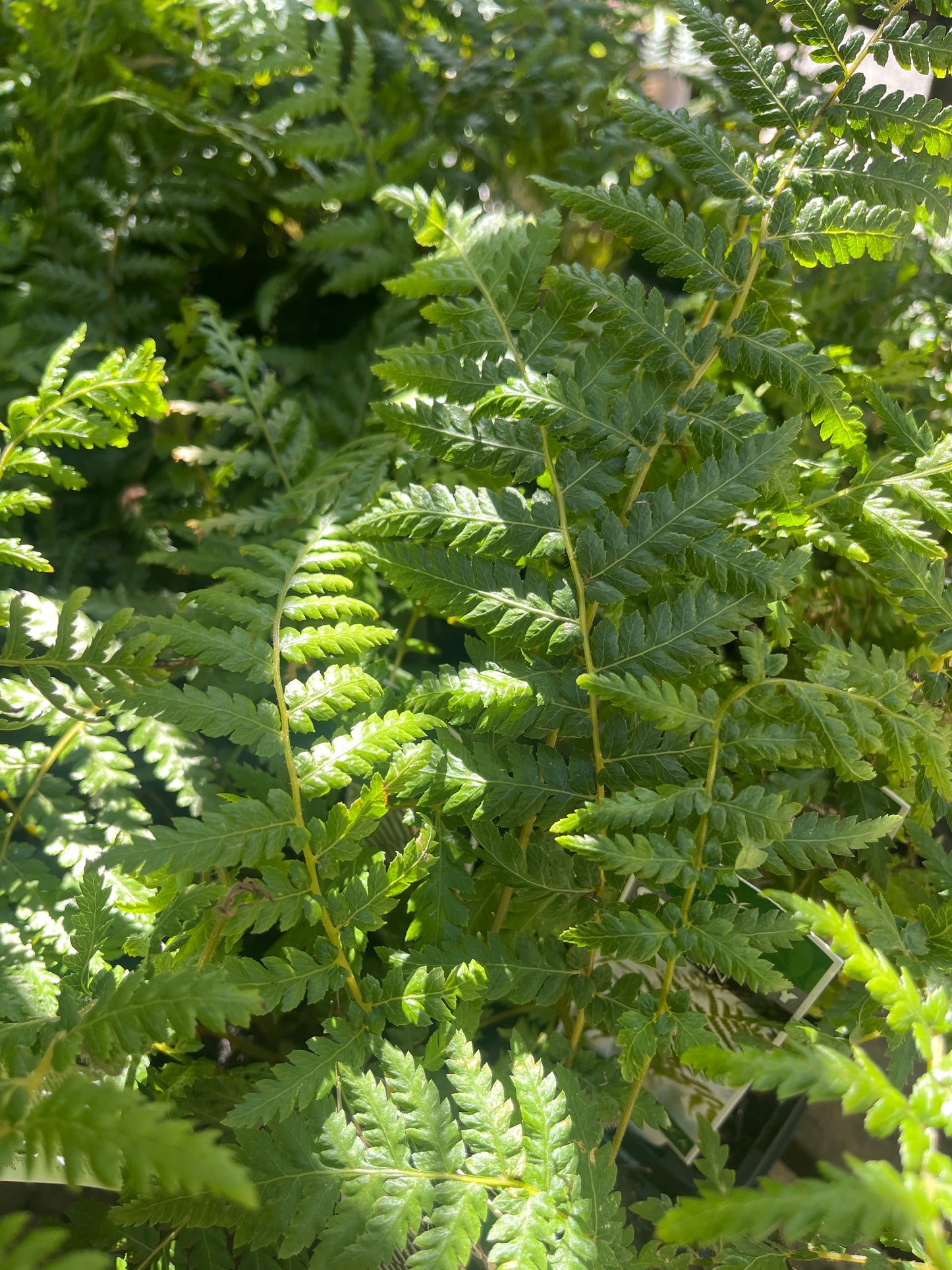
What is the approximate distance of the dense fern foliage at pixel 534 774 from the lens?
0.60 metres

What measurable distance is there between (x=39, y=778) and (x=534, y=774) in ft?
1.68

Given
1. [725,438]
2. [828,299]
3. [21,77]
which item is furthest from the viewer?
[21,77]

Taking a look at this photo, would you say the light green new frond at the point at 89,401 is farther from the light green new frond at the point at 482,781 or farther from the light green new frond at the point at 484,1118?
the light green new frond at the point at 484,1118

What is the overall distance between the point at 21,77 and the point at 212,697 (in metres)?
1.22

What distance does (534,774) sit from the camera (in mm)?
750

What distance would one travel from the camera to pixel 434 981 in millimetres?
690

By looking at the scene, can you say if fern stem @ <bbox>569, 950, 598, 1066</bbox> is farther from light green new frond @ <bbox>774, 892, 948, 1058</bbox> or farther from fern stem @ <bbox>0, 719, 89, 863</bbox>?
fern stem @ <bbox>0, 719, 89, 863</bbox>

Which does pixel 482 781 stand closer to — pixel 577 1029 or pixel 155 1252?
pixel 577 1029

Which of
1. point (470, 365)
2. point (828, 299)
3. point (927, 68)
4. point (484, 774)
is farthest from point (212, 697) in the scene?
point (828, 299)

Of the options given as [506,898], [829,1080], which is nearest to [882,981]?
[829,1080]

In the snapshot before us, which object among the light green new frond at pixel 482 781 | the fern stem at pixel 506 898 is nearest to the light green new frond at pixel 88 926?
the light green new frond at pixel 482 781

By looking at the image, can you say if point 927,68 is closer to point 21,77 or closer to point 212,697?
point 212,697

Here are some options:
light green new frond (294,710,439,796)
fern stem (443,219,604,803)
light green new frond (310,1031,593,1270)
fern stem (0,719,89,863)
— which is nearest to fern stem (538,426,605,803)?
fern stem (443,219,604,803)

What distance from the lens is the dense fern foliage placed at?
0.60 metres
